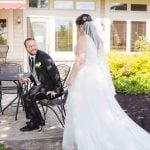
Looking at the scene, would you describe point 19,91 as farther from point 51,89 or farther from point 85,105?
point 85,105

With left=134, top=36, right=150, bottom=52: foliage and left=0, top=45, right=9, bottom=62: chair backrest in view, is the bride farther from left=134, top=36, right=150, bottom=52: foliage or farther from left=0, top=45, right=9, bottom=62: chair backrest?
left=134, top=36, right=150, bottom=52: foliage

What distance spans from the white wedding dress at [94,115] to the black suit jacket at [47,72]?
3.28 feet

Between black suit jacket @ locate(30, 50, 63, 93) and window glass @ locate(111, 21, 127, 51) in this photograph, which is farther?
window glass @ locate(111, 21, 127, 51)

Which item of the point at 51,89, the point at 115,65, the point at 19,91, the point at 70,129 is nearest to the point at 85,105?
the point at 70,129

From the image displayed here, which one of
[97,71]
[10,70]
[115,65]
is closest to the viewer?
[97,71]

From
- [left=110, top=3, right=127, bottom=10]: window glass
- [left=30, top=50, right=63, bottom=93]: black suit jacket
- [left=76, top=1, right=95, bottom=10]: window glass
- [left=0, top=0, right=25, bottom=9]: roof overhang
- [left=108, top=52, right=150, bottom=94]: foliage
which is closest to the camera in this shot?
[left=30, top=50, right=63, bottom=93]: black suit jacket

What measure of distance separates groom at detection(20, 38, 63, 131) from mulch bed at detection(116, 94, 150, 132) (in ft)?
5.01

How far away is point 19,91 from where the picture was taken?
29.1 ft

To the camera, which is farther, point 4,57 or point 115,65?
point 4,57

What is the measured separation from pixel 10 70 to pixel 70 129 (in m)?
3.59

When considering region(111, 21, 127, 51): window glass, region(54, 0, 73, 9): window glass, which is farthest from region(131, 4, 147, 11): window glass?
region(54, 0, 73, 9): window glass

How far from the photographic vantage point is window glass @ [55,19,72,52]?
1781 centimetres

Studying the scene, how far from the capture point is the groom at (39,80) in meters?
7.59

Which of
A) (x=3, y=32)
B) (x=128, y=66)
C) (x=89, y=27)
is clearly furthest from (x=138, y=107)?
(x=3, y=32)
